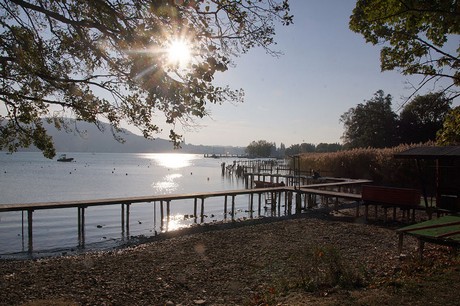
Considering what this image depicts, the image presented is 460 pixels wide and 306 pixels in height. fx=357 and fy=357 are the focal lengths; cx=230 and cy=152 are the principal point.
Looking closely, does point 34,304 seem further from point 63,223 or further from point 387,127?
point 387,127

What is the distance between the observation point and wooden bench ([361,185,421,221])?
15.9 m

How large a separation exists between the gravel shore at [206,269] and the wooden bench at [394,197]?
1.57 metres

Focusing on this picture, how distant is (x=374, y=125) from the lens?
63.8 metres

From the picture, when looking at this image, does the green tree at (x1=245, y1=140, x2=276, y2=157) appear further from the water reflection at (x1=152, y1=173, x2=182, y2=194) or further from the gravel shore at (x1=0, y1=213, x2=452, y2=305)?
the gravel shore at (x1=0, y1=213, x2=452, y2=305)

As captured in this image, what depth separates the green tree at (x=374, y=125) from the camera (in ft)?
201

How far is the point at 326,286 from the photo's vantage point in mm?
7008

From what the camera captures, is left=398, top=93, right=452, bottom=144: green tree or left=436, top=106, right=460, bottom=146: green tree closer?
left=436, top=106, right=460, bottom=146: green tree

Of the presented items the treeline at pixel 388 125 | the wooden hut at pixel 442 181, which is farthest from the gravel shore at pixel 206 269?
the treeline at pixel 388 125

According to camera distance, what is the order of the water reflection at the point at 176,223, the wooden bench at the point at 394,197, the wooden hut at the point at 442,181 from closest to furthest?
the wooden hut at the point at 442,181
the wooden bench at the point at 394,197
the water reflection at the point at 176,223

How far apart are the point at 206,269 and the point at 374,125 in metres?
60.3

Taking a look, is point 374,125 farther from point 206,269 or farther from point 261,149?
point 261,149

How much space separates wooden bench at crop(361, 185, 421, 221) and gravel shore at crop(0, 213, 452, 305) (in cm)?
157

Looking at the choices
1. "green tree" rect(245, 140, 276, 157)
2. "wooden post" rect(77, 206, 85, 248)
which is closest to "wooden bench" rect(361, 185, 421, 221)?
"wooden post" rect(77, 206, 85, 248)

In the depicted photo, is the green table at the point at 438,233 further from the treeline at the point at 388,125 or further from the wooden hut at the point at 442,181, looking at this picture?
the treeline at the point at 388,125
